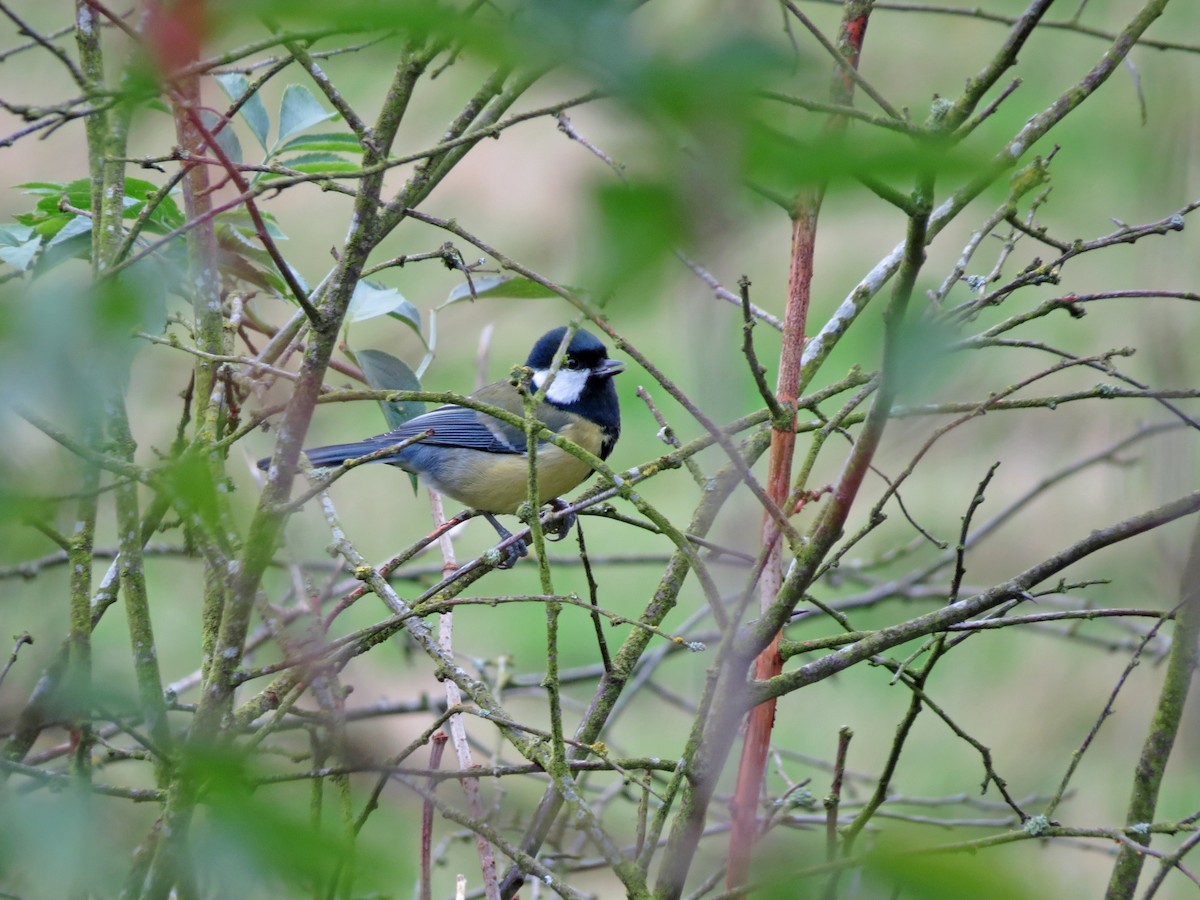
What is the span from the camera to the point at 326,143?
2359mm

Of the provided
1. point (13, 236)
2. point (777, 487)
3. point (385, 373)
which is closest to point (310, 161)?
point (385, 373)

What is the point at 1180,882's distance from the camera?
505cm

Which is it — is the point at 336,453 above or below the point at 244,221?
above

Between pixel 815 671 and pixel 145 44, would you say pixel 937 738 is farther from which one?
pixel 145 44

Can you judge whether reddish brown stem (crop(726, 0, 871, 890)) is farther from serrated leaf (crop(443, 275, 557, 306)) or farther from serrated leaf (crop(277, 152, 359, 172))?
serrated leaf (crop(277, 152, 359, 172))

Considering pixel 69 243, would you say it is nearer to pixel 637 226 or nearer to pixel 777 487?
pixel 777 487

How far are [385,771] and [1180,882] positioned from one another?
525 cm

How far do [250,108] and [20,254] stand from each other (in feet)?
1.83

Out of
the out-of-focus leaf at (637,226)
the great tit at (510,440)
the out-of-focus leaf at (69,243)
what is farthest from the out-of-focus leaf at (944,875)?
the great tit at (510,440)

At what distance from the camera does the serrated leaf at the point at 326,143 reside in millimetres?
2322

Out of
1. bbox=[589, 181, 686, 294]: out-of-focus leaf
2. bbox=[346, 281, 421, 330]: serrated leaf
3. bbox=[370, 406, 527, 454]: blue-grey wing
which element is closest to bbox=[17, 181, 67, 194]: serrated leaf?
bbox=[346, 281, 421, 330]: serrated leaf

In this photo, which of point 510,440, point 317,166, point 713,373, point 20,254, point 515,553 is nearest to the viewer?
point 713,373

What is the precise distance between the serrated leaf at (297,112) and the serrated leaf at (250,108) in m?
0.06

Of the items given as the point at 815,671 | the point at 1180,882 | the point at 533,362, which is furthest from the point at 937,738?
the point at 815,671
